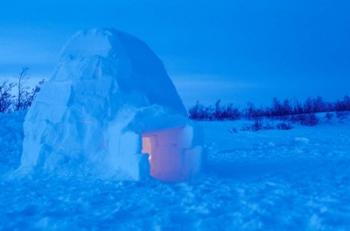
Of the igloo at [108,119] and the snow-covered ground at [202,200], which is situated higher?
the igloo at [108,119]

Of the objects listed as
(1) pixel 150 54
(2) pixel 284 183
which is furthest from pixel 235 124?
(2) pixel 284 183

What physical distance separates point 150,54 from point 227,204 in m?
3.45

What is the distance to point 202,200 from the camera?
5559 mm

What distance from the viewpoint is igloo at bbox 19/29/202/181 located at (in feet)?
21.7

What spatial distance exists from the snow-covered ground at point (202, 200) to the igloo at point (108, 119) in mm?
339

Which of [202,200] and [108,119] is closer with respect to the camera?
[202,200]

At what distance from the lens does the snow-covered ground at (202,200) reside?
4723mm

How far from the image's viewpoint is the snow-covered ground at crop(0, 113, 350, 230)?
186 inches

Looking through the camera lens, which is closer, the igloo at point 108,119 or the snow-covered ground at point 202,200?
the snow-covered ground at point 202,200

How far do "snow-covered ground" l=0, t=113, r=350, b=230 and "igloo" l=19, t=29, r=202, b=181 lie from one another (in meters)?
0.34

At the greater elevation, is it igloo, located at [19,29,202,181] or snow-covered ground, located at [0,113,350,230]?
igloo, located at [19,29,202,181]

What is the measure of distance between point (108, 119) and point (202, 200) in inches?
82.3

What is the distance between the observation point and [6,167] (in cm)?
880

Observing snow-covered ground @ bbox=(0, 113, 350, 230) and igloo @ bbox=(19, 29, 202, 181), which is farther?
igloo @ bbox=(19, 29, 202, 181)
